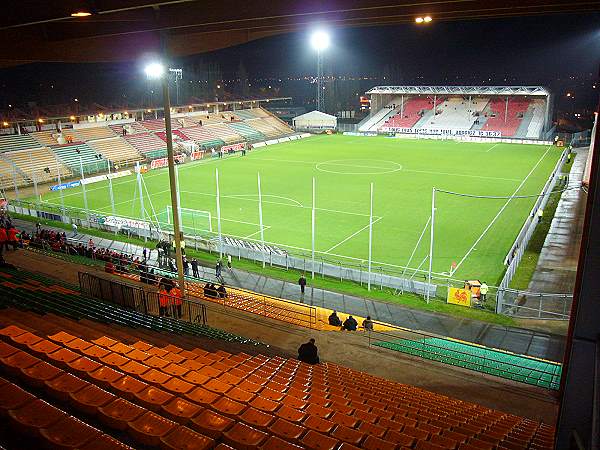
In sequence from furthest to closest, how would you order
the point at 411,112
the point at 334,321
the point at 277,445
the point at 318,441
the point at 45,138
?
the point at 411,112 → the point at 45,138 → the point at 334,321 → the point at 318,441 → the point at 277,445

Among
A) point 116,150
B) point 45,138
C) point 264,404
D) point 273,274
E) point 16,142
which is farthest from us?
point 116,150

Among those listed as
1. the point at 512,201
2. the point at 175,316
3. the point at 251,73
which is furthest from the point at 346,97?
the point at 175,316

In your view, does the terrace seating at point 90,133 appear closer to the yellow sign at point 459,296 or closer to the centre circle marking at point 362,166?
the centre circle marking at point 362,166

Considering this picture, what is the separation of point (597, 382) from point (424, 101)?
8174 centimetres

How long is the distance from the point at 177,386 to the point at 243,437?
5.91ft

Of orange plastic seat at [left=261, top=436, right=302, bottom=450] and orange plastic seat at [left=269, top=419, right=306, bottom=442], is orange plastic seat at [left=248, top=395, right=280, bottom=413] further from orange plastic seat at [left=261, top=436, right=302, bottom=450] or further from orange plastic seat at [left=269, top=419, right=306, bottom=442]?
orange plastic seat at [left=261, top=436, right=302, bottom=450]

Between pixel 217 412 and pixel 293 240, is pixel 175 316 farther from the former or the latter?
pixel 293 240

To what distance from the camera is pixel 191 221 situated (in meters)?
31.5

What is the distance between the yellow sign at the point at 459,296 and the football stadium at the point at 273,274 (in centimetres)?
6

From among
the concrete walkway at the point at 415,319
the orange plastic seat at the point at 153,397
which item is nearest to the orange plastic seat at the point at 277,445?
the orange plastic seat at the point at 153,397

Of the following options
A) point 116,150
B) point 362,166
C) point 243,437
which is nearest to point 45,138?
point 116,150

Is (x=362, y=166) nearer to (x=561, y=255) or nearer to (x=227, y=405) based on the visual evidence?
(x=561, y=255)

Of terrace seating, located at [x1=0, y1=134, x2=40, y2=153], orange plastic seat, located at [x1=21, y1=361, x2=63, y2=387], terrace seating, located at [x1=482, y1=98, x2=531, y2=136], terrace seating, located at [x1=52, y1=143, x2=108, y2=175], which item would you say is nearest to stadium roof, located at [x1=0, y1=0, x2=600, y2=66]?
orange plastic seat, located at [x1=21, y1=361, x2=63, y2=387]

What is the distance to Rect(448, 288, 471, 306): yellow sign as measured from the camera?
Result: 62.4 feet
